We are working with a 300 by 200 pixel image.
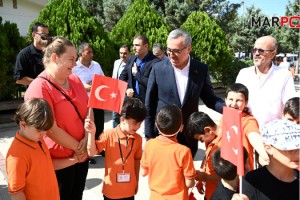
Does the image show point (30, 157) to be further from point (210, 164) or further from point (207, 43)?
point (207, 43)

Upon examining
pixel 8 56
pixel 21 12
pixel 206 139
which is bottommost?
pixel 206 139

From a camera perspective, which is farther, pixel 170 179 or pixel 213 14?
pixel 213 14

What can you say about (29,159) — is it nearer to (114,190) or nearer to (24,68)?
(114,190)

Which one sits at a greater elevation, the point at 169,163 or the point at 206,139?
the point at 206,139

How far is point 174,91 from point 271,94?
93cm

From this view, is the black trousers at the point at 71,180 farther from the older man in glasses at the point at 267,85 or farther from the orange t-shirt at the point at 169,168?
the older man in glasses at the point at 267,85

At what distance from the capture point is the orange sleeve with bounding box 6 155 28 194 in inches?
71.9

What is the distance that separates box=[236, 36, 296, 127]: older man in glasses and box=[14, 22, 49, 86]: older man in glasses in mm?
2714

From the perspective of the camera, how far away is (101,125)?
4.83 m

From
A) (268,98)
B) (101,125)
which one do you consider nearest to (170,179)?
(268,98)

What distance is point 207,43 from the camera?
1140cm

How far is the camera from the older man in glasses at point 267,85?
2.86 meters

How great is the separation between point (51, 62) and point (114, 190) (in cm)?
109

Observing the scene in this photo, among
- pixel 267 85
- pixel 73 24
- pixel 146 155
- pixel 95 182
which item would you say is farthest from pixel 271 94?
pixel 73 24
